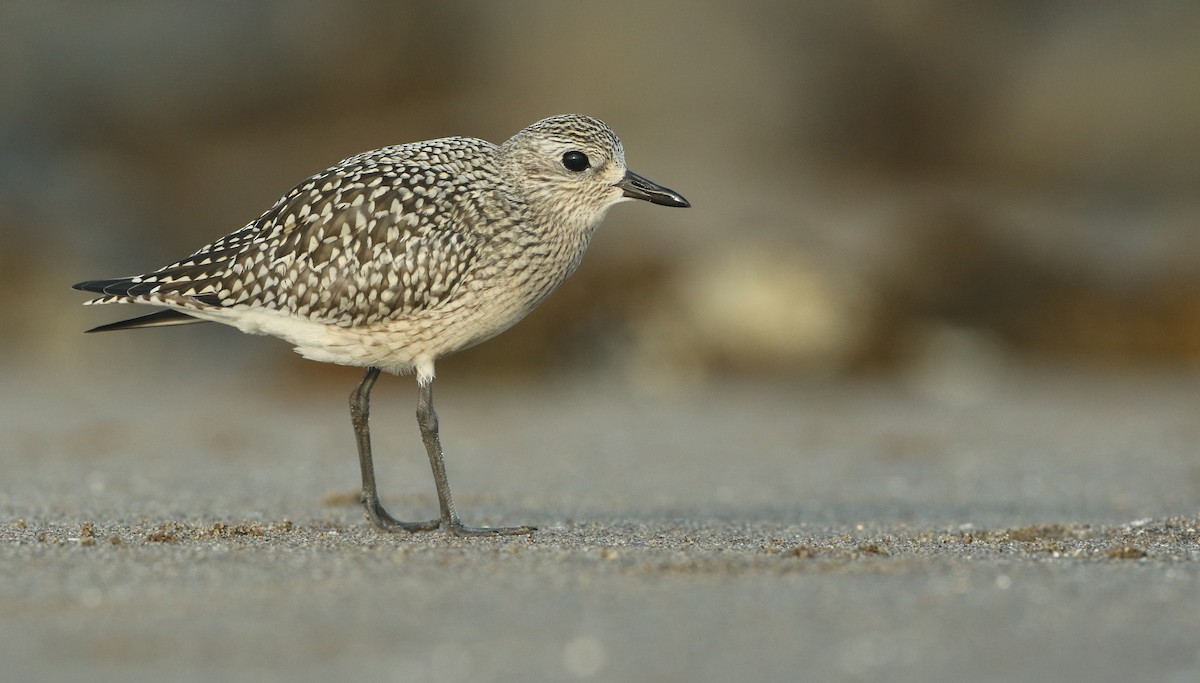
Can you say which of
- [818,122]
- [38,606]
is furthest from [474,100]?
[38,606]

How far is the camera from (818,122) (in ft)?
74.2

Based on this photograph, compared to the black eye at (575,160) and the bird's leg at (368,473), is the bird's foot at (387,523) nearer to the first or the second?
the bird's leg at (368,473)

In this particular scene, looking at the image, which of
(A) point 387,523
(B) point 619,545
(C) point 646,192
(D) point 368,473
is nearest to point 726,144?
(C) point 646,192

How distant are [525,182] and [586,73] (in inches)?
629

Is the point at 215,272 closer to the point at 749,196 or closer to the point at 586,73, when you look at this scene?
the point at 749,196

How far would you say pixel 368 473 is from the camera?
7.32 meters

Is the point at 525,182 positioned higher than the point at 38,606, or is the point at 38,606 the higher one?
the point at 525,182

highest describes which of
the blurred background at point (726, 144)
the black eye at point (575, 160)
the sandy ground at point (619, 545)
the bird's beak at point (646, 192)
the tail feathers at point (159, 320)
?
the blurred background at point (726, 144)

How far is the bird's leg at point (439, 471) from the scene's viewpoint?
696 centimetres

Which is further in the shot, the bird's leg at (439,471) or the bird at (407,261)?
the bird at (407,261)

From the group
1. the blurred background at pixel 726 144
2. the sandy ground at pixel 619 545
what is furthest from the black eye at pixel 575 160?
the blurred background at pixel 726 144

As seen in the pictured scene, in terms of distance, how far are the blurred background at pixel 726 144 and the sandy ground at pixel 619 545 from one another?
7.37 feet

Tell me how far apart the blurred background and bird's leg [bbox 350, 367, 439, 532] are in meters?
7.61

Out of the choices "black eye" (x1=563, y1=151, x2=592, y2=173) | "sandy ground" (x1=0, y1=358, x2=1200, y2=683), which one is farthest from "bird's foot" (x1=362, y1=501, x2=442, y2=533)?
"black eye" (x1=563, y1=151, x2=592, y2=173)
